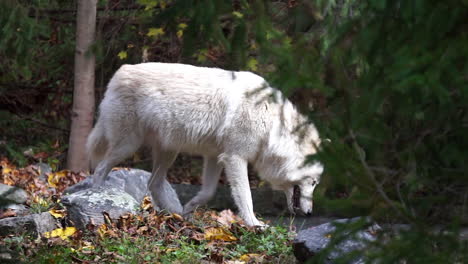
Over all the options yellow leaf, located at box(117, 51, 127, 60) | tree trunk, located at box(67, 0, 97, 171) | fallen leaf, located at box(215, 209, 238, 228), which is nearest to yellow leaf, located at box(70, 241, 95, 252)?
fallen leaf, located at box(215, 209, 238, 228)

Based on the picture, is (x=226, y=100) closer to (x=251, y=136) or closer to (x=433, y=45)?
(x=251, y=136)

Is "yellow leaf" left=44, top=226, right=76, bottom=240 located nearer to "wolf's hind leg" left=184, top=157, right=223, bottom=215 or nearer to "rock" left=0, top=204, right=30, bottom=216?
"rock" left=0, top=204, right=30, bottom=216

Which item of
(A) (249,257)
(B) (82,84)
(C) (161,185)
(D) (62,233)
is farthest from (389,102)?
(B) (82,84)

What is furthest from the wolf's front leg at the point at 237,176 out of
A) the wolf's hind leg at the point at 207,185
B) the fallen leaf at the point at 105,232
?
the fallen leaf at the point at 105,232

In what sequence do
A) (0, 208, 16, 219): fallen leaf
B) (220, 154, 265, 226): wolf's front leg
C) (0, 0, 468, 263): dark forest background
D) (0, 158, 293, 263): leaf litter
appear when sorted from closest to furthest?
(0, 0, 468, 263): dark forest background < (0, 158, 293, 263): leaf litter < (0, 208, 16, 219): fallen leaf < (220, 154, 265, 226): wolf's front leg

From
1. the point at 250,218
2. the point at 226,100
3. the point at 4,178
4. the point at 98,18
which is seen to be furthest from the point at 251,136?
the point at 98,18

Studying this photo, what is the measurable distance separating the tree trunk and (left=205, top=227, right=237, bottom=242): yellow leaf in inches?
164

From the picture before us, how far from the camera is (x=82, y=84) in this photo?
920cm

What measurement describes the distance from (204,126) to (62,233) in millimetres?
2128

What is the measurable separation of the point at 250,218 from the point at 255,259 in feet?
4.84

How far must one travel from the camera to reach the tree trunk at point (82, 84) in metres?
9.11

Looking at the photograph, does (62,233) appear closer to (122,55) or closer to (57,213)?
(57,213)

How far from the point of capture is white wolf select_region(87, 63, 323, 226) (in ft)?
22.3

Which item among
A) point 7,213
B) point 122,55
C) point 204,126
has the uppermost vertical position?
point 122,55
